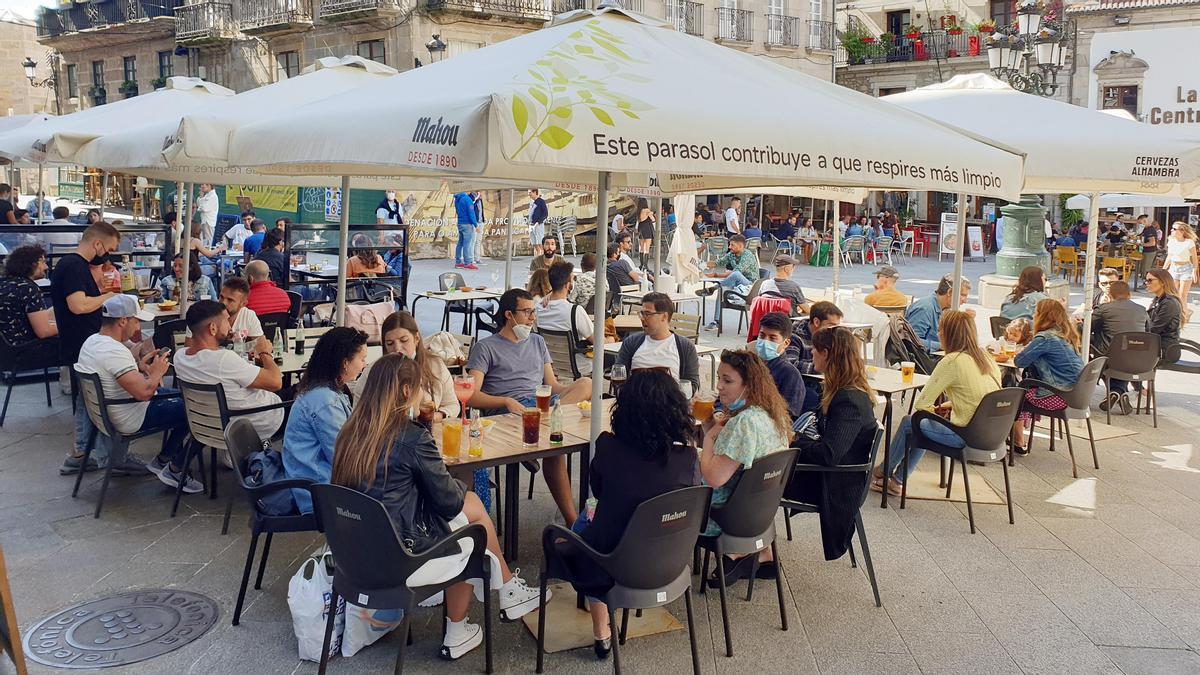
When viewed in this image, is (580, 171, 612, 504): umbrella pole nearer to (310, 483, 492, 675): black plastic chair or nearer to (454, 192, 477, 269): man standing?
(310, 483, 492, 675): black plastic chair

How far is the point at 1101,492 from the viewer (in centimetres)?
638

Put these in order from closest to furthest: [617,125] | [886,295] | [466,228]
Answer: [617,125], [886,295], [466,228]

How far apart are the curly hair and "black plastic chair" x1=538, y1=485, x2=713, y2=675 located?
207 mm

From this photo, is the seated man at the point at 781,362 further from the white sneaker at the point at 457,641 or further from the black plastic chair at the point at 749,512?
the white sneaker at the point at 457,641

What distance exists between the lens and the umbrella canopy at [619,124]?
3096 millimetres

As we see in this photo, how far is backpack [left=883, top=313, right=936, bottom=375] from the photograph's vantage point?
7.76m

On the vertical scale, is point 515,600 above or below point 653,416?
below

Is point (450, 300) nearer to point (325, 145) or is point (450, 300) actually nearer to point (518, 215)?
point (325, 145)

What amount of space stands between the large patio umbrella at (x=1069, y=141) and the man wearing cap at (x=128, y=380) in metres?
5.02

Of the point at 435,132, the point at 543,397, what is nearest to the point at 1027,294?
the point at 543,397

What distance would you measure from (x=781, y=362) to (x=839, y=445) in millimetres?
1015

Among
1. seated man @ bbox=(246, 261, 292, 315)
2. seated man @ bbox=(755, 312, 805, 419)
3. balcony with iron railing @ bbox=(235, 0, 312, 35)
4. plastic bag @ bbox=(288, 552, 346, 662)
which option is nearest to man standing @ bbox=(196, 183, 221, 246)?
balcony with iron railing @ bbox=(235, 0, 312, 35)

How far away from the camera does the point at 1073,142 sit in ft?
20.2

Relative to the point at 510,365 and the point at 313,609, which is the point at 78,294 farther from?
the point at 313,609
